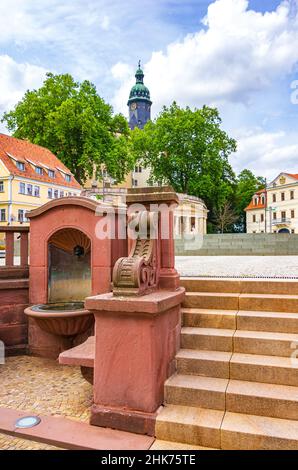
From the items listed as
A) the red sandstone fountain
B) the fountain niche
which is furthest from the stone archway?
the red sandstone fountain

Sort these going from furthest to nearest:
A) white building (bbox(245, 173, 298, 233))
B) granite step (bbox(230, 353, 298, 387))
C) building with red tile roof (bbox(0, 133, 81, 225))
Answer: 1. white building (bbox(245, 173, 298, 233))
2. building with red tile roof (bbox(0, 133, 81, 225))
3. granite step (bbox(230, 353, 298, 387))

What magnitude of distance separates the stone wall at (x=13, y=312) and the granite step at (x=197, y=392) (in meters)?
3.06

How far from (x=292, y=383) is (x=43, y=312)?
3187 mm

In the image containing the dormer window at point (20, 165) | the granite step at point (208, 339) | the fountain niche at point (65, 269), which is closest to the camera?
the granite step at point (208, 339)

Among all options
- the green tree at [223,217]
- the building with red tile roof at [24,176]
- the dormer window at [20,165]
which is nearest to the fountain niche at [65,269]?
the building with red tile roof at [24,176]

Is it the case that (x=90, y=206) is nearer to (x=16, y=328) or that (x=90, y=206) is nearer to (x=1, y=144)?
(x=16, y=328)

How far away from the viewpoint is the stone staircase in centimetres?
287

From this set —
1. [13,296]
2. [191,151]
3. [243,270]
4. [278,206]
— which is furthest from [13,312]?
[278,206]

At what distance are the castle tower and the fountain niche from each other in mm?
87056

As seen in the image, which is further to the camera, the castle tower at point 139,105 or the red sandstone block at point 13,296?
the castle tower at point 139,105

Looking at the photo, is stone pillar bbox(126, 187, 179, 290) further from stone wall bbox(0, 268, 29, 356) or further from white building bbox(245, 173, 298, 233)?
white building bbox(245, 173, 298, 233)

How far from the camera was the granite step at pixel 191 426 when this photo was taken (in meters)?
2.87

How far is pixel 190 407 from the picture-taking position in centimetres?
320

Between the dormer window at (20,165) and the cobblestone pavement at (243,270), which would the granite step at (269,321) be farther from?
the dormer window at (20,165)
